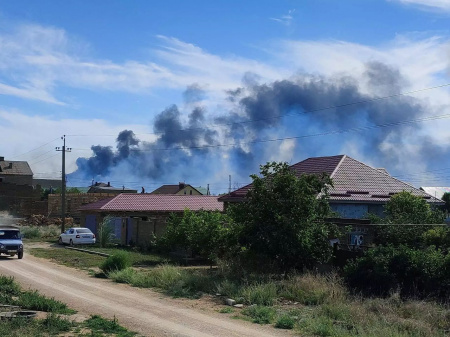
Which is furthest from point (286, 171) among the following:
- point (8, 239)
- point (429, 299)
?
point (8, 239)

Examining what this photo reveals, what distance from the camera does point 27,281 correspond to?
22375mm

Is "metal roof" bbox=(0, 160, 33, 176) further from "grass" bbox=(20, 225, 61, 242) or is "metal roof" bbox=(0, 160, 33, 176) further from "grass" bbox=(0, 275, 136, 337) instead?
"grass" bbox=(0, 275, 136, 337)

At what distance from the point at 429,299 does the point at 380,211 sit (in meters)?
14.9

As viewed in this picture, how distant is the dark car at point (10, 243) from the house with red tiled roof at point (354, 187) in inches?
459

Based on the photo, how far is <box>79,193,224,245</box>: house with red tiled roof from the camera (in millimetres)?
41031

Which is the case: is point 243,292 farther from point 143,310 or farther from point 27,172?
point 27,172

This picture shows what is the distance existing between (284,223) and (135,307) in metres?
6.47

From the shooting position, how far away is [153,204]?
46.5 metres

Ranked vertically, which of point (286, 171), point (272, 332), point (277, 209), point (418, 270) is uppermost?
point (286, 171)

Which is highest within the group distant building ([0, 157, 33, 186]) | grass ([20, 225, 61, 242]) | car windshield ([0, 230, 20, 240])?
distant building ([0, 157, 33, 186])

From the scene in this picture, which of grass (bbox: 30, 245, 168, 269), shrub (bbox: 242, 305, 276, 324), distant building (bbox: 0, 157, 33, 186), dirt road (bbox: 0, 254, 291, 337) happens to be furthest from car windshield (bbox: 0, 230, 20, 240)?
distant building (bbox: 0, 157, 33, 186)

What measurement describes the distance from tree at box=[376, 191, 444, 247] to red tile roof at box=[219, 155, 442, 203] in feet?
13.6

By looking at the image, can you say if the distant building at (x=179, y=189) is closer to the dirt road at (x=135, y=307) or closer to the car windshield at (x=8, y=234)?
the car windshield at (x=8, y=234)

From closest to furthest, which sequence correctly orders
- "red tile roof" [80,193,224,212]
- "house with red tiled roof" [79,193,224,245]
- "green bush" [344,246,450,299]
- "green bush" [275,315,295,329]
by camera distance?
"green bush" [275,315,295,329] → "green bush" [344,246,450,299] → "house with red tiled roof" [79,193,224,245] → "red tile roof" [80,193,224,212]
